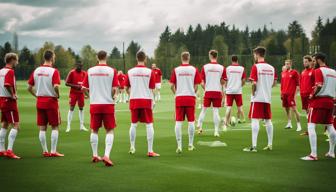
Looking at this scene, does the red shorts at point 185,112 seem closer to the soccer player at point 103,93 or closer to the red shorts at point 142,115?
the red shorts at point 142,115

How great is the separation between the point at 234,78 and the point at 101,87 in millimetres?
6948

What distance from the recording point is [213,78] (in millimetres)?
14445

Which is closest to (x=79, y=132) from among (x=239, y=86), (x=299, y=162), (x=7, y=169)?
(x=239, y=86)

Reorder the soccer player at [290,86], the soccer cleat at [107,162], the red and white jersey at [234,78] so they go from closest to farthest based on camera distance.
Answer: the soccer cleat at [107,162] → the red and white jersey at [234,78] → the soccer player at [290,86]

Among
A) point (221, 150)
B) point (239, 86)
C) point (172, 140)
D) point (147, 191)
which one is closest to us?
point (147, 191)

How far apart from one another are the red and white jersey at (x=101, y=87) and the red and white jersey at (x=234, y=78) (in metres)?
6.56

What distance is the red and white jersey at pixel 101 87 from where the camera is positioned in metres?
9.70

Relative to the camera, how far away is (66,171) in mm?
9086

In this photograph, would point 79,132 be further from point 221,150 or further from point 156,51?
point 156,51

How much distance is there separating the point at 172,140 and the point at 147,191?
665cm

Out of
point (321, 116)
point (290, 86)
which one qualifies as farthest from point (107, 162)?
point (290, 86)

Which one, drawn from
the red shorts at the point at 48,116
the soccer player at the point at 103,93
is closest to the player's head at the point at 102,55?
the soccer player at the point at 103,93

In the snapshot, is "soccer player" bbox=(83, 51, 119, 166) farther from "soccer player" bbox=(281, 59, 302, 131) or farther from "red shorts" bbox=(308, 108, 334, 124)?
"soccer player" bbox=(281, 59, 302, 131)

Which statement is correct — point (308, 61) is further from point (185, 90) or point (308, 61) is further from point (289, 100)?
point (185, 90)
